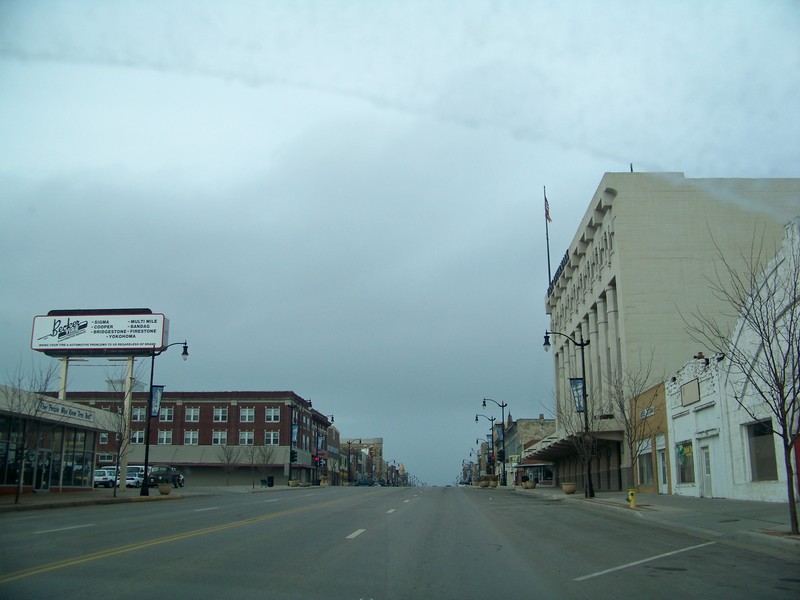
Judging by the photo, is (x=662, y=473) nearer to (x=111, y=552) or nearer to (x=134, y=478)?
(x=111, y=552)

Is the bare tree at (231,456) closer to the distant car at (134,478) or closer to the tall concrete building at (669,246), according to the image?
the distant car at (134,478)

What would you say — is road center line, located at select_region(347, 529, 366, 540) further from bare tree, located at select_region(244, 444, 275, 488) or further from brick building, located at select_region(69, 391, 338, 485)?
brick building, located at select_region(69, 391, 338, 485)

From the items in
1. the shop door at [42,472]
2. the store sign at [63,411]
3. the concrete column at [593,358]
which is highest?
the concrete column at [593,358]

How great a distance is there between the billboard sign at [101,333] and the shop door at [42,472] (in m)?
10.9

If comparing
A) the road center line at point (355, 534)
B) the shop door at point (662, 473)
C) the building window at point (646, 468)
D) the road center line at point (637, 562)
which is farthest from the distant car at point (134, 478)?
the road center line at point (637, 562)

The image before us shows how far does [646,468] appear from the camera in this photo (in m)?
43.7

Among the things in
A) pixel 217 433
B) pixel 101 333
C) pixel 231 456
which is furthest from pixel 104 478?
pixel 217 433

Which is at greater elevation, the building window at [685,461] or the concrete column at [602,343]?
the concrete column at [602,343]

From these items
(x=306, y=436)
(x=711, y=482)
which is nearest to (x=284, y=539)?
(x=711, y=482)

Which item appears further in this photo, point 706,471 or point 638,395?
point 638,395

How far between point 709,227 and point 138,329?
3987 centimetres

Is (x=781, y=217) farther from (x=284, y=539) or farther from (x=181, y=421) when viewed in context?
(x=181, y=421)

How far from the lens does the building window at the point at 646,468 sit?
42.7 meters

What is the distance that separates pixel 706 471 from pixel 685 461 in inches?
116
